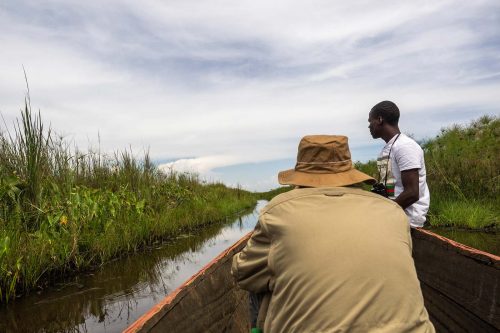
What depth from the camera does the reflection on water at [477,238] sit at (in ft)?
22.3

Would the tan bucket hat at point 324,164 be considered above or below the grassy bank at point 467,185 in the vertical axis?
above

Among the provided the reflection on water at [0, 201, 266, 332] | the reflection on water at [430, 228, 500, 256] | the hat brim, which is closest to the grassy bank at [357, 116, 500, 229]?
the reflection on water at [430, 228, 500, 256]

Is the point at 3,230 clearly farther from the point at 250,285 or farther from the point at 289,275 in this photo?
the point at 289,275

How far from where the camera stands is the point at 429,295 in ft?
10.3

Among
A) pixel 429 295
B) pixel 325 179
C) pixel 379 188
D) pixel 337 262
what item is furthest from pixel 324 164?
pixel 429 295

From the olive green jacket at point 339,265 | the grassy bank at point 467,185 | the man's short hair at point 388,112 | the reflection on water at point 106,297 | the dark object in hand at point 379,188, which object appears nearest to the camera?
the olive green jacket at point 339,265

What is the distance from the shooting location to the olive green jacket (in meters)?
1.43

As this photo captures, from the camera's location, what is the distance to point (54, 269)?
17.9ft

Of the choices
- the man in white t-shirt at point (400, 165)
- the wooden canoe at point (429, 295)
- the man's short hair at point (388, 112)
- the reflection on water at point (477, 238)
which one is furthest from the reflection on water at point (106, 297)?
the reflection on water at point (477, 238)

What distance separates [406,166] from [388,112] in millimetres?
532

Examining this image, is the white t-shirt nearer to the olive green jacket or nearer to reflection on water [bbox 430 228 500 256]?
the olive green jacket

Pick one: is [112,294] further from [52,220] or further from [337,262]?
[337,262]

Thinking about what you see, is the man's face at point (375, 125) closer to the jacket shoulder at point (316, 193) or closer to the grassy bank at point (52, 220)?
the jacket shoulder at point (316, 193)

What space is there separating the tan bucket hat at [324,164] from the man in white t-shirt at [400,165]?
1674mm
